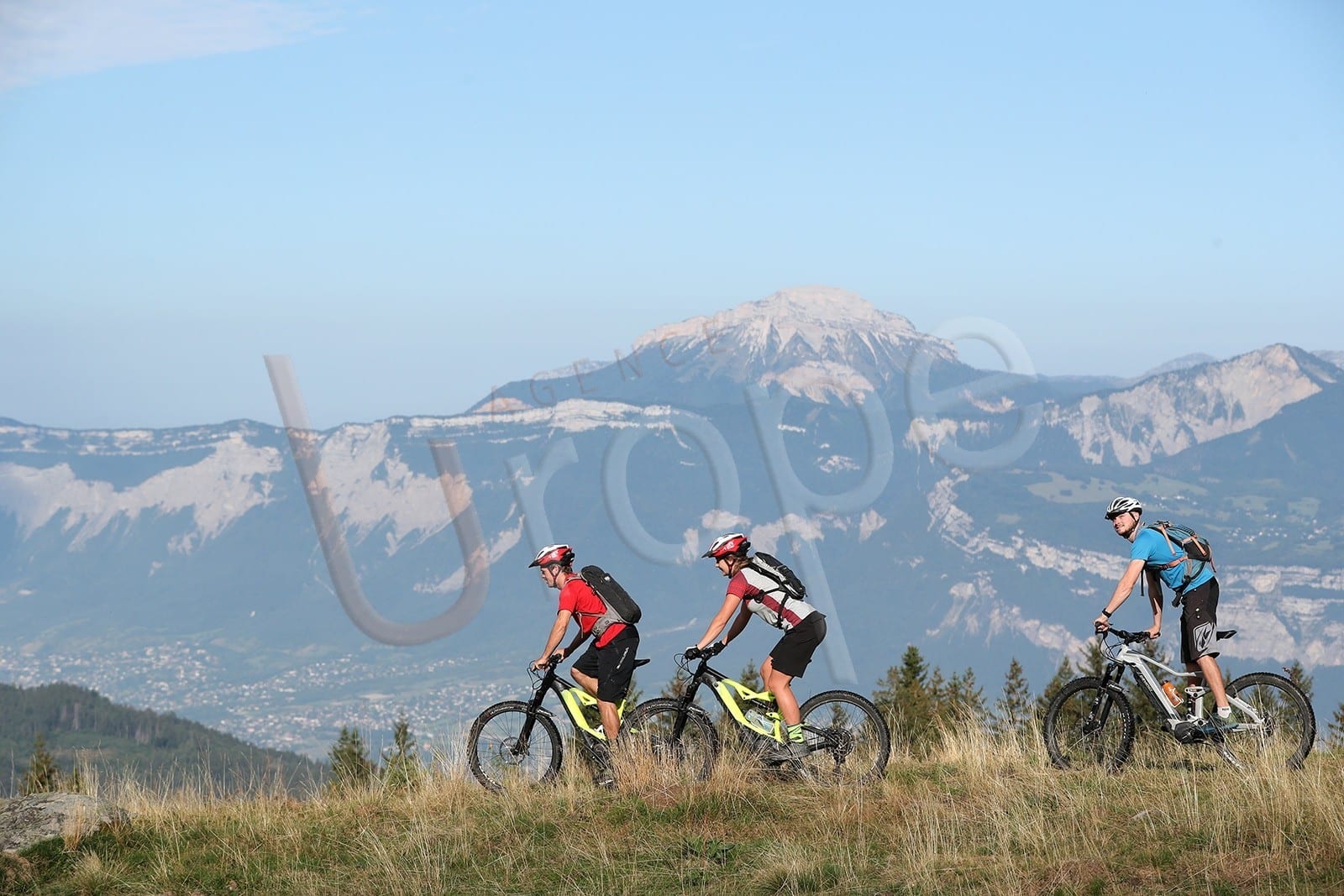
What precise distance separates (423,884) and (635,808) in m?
2.06

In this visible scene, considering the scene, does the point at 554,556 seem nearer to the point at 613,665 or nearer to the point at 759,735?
the point at 613,665

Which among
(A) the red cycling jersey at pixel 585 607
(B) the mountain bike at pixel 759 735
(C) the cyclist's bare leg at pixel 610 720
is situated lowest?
(B) the mountain bike at pixel 759 735

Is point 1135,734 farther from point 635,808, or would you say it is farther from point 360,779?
point 360,779

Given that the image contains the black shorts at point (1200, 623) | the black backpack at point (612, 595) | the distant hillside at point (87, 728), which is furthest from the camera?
the distant hillside at point (87, 728)

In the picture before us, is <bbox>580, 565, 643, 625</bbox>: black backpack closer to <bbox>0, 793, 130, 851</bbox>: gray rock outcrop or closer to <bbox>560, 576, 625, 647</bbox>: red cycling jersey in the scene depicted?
<bbox>560, 576, 625, 647</bbox>: red cycling jersey

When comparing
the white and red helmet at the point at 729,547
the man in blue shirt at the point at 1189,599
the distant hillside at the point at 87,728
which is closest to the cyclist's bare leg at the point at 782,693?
the white and red helmet at the point at 729,547

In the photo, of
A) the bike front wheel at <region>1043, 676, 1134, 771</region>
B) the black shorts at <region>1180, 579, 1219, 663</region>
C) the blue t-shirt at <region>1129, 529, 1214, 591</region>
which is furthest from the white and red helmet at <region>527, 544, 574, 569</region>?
the black shorts at <region>1180, 579, 1219, 663</region>

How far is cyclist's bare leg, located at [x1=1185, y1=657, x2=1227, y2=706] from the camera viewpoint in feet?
39.1

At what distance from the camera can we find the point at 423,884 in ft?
31.9

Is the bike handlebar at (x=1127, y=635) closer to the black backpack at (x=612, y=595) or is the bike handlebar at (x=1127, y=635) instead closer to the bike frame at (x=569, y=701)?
the black backpack at (x=612, y=595)

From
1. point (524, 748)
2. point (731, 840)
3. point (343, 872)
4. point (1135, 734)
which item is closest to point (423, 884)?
point (343, 872)

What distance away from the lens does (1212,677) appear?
472 inches

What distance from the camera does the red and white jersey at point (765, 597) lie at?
11.8 meters

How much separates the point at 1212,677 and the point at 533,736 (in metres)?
6.39
